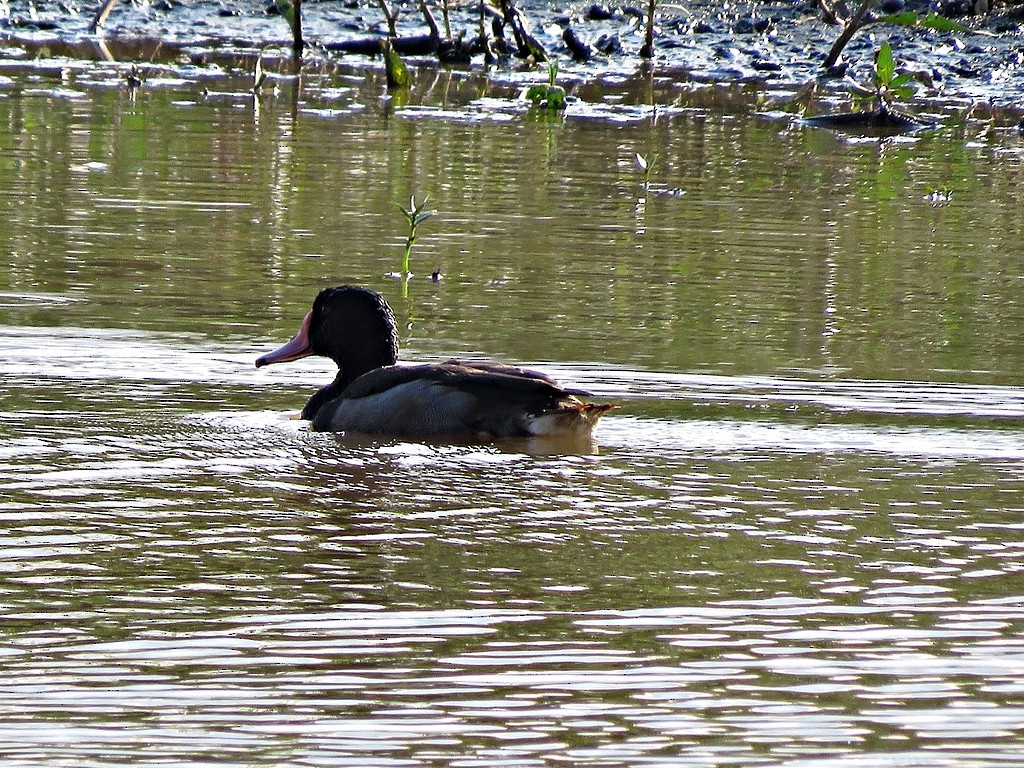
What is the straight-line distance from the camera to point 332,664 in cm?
481

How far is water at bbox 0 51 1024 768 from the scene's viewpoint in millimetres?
4504

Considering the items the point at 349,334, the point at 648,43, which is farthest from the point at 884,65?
the point at 349,334

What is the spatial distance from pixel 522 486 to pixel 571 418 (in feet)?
2.32

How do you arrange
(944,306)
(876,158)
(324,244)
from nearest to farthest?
(944,306) → (324,244) → (876,158)

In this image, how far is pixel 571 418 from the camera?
7625 mm

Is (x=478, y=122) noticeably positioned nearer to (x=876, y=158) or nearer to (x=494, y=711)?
(x=876, y=158)

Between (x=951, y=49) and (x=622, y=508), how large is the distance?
1901cm

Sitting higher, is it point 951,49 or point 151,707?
point 951,49

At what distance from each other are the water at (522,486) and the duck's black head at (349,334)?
25 cm

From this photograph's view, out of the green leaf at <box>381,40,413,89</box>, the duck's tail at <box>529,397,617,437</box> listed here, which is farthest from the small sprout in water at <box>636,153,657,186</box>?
the duck's tail at <box>529,397,617,437</box>

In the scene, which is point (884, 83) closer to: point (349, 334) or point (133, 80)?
point (133, 80)

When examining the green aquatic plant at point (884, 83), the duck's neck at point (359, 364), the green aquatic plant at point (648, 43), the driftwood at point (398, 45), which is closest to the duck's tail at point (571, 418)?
the duck's neck at point (359, 364)

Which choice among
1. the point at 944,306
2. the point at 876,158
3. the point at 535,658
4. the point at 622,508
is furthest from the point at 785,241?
the point at 535,658

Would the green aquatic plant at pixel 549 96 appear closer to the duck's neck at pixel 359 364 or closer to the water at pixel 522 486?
the water at pixel 522 486
